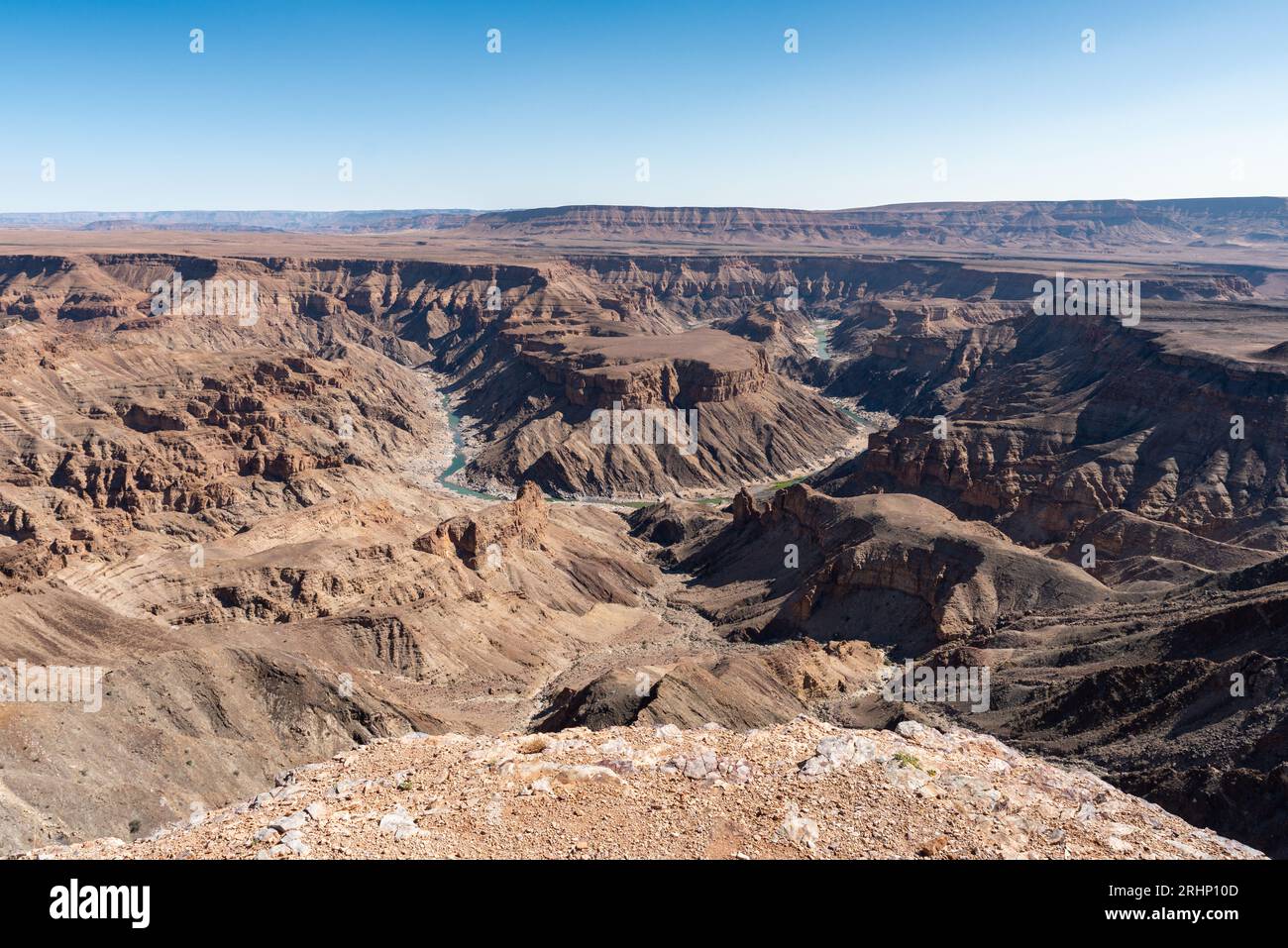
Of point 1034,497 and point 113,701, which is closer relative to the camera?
point 113,701

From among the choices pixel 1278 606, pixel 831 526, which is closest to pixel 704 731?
pixel 1278 606

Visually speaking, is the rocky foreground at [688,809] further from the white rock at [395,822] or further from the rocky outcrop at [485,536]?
the rocky outcrop at [485,536]

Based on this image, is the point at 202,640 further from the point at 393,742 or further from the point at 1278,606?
the point at 1278,606

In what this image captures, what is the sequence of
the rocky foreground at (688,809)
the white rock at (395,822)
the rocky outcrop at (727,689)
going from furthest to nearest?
1. the rocky outcrop at (727,689)
2. the white rock at (395,822)
3. the rocky foreground at (688,809)

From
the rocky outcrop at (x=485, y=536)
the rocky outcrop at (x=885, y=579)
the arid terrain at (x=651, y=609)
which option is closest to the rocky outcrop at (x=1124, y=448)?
the arid terrain at (x=651, y=609)

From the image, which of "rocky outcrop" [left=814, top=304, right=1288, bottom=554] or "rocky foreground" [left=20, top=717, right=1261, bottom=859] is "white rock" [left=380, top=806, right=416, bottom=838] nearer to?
"rocky foreground" [left=20, top=717, right=1261, bottom=859]

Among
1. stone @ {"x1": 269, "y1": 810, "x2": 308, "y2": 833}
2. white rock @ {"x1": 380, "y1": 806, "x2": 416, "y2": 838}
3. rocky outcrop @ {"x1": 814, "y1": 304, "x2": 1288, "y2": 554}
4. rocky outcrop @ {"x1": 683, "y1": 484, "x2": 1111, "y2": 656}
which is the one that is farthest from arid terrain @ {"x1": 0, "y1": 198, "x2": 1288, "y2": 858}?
rocky outcrop @ {"x1": 814, "y1": 304, "x2": 1288, "y2": 554}
